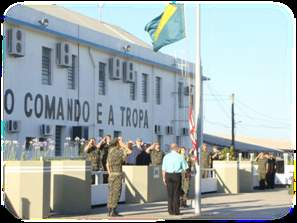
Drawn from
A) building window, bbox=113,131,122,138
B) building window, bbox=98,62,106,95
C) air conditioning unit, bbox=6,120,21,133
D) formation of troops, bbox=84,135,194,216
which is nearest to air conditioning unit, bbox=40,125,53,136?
air conditioning unit, bbox=6,120,21,133

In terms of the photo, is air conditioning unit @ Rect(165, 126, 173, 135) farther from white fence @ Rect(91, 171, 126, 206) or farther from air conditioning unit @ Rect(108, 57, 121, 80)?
white fence @ Rect(91, 171, 126, 206)

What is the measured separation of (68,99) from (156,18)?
1028 centimetres

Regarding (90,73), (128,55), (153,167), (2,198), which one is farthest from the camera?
(128,55)

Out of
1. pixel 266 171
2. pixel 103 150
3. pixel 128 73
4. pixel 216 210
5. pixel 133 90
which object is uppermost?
pixel 128 73

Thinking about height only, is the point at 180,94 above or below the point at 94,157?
above

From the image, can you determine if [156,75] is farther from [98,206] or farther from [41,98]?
[98,206]

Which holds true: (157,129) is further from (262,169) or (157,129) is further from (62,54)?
(62,54)

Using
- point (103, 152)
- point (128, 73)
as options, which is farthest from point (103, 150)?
point (128, 73)

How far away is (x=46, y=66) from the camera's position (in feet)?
92.0

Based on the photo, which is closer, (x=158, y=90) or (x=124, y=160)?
(x=124, y=160)

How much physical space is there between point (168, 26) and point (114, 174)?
4.67 meters

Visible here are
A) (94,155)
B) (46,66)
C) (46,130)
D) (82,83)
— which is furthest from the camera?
(82,83)

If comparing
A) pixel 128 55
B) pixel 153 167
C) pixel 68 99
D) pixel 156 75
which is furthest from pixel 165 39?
pixel 156 75

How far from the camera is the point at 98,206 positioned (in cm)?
1977
